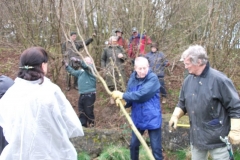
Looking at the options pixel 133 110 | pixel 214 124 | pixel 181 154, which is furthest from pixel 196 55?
pixel 181 154

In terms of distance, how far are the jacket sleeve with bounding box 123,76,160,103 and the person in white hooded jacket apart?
62.9 inches

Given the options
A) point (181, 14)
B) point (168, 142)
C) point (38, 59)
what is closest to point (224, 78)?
point (38, 59)

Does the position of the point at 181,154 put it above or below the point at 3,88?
below

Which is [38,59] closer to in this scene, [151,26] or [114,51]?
[114,51]

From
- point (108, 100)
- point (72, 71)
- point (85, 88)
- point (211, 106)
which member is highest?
point (72, 71)

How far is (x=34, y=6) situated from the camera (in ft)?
28.0

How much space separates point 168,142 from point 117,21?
520cm

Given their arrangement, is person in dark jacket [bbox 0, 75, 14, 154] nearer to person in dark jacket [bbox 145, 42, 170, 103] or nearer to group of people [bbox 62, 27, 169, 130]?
group of people [bbox 62, 27, 169, 130]

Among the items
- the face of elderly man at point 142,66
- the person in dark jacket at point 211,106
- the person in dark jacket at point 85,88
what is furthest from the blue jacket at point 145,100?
the person in dark jacket at point 85,88

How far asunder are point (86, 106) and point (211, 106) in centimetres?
405

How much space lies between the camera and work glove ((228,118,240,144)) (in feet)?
10.6

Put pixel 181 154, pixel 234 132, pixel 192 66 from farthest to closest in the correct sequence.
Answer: pixel 181 154 → pixel 192 66 → pixel 234 132

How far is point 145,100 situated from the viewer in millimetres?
4469

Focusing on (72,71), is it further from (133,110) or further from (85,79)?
(133,110)
